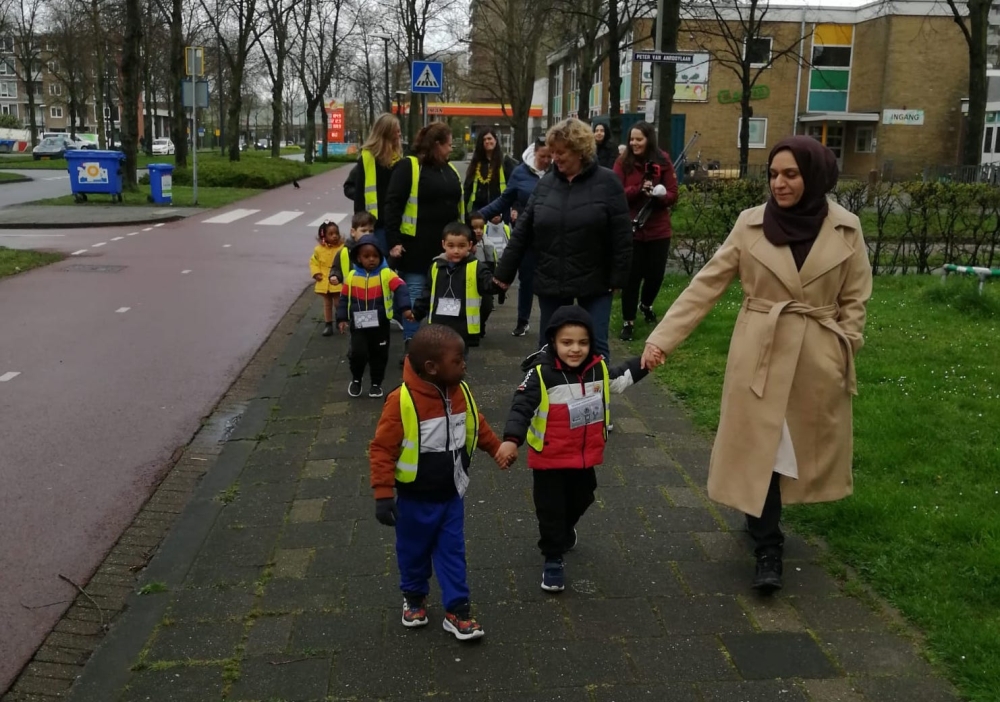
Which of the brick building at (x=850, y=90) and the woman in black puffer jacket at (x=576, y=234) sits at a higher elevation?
the brick building at (x=850, y=90)

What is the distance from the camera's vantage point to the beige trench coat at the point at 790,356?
4.07m

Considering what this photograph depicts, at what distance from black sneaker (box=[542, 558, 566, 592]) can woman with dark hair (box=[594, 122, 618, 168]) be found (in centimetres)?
560

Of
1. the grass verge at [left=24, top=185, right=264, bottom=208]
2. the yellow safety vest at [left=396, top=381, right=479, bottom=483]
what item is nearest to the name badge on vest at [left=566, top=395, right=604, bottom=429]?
the yellow safety vest at [left=396, top=381, right=479, bottom=483]

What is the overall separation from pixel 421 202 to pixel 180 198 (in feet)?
68.8

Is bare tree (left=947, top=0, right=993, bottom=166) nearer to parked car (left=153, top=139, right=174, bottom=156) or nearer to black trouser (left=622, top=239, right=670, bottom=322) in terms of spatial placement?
black trouser (left=622, top=239, right=670, bottom=322)

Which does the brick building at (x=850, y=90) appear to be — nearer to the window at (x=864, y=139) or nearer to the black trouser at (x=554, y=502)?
the window at (x=864, y=139)

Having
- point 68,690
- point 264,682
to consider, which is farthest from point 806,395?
point 68,690

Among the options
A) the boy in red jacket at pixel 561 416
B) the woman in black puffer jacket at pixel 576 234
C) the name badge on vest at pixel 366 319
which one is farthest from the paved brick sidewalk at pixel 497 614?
the name badge on vest at pixel 366 319

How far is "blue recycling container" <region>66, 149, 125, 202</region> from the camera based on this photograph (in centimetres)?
2362

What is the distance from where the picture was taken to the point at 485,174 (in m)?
9.88

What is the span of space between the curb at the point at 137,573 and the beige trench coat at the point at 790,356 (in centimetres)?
238

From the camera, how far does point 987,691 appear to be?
328 centimetres

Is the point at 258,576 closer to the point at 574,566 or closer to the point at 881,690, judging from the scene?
the point at 574,566

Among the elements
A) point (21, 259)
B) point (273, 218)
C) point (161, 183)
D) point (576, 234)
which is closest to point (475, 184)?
point (576, 234)
